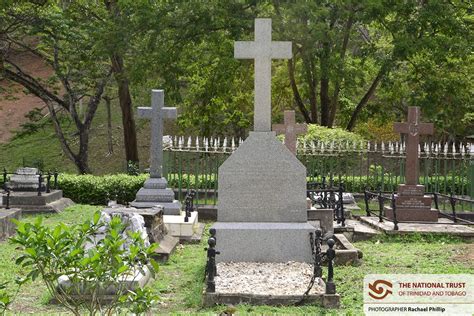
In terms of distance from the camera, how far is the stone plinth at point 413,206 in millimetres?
16047

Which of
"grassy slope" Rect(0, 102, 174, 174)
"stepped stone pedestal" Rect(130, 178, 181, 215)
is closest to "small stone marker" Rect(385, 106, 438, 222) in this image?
"stepped stone pedestal" Rect(130, 178, 181, 215)

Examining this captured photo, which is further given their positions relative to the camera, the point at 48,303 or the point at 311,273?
the point at 311,273

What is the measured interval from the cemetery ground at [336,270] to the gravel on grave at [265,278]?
0.34m

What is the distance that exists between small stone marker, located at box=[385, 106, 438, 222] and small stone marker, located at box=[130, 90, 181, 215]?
5.34 meters

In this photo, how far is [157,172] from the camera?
1611 centimetres

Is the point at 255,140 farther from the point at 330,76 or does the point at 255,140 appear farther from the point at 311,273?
the point at 330,76

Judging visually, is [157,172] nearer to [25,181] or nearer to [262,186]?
[25,181]

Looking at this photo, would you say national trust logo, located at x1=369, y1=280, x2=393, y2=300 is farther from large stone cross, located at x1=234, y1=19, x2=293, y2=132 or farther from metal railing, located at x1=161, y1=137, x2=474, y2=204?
metal railing, located at x1=161, y1=137, x2=474, y2=204

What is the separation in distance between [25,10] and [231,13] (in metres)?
8.20

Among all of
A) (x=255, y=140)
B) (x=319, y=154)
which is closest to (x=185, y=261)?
(x=255, y=140)

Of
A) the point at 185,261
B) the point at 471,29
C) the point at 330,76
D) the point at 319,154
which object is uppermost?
the point at 471,29

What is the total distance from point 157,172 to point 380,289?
911 cm

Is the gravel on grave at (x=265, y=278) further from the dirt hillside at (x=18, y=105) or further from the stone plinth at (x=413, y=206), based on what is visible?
the dirt hillside at (x=18, y=105)

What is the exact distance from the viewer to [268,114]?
36.8 ft
